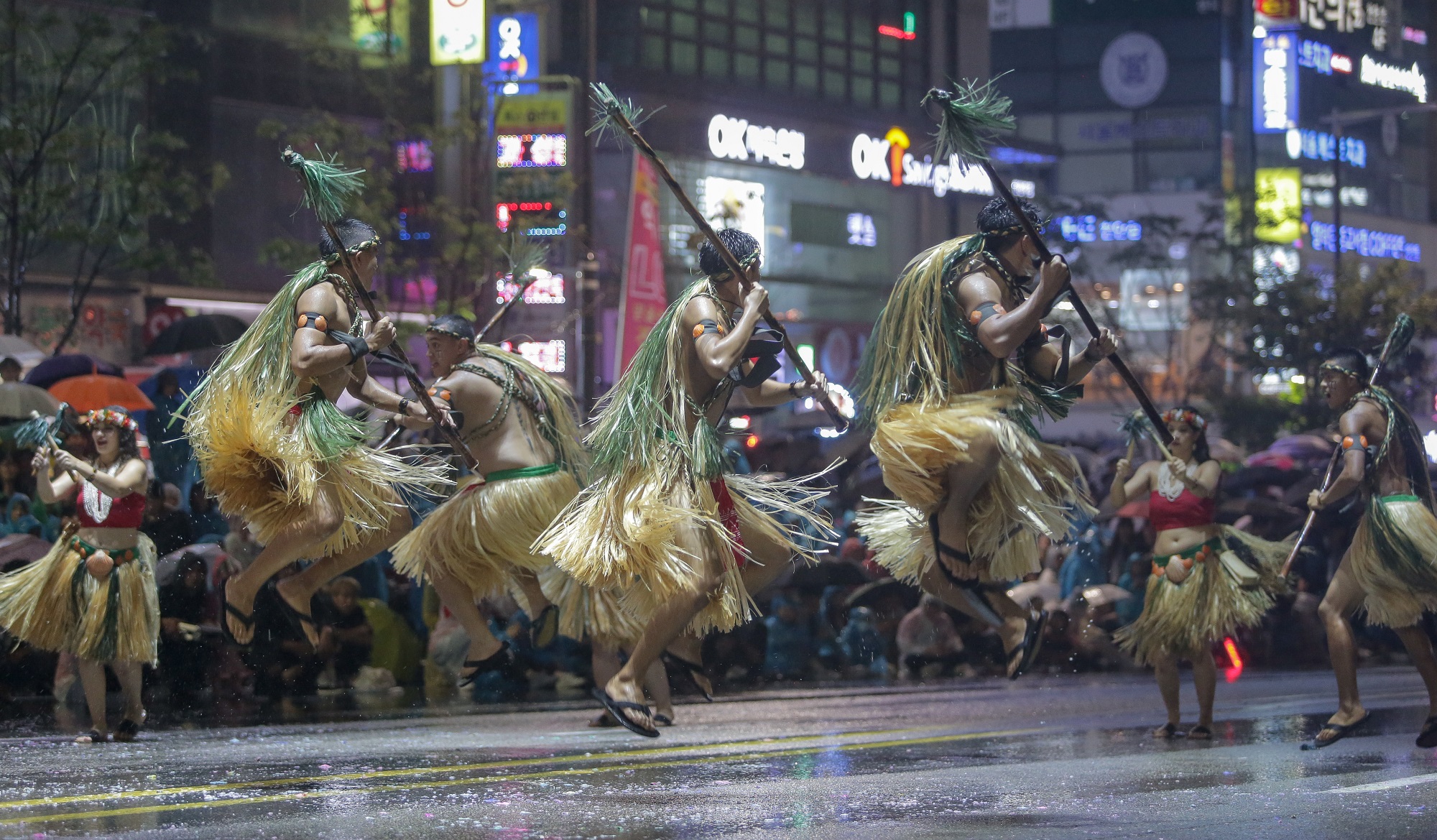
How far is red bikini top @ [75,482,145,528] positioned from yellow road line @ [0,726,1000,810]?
2.65 m

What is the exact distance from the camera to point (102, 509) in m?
9.38

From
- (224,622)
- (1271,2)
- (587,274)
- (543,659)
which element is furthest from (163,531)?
(1271,2)

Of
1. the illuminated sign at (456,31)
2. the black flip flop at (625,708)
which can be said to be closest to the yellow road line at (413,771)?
the black flip flop at (625,708)

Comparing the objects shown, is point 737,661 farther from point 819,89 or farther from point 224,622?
point 819,89

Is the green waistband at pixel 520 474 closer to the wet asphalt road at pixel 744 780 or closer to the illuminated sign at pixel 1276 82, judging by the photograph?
the wet asphalt road at pixel 744 780

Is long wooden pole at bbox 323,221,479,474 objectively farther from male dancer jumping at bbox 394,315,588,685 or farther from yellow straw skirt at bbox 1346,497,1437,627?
yellow straw skirt at bbox 1346,497,1437,627

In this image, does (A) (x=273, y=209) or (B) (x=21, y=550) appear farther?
(A) (x=273, y=209)

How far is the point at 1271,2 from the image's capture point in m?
55.0

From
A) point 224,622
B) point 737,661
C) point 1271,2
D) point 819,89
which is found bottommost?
point 737,661

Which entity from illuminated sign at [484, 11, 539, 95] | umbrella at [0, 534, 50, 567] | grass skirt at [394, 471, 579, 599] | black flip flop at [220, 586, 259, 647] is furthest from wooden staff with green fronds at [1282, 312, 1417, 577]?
illuminated sign at [484, 11, 539, 95]

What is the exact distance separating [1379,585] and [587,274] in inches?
395

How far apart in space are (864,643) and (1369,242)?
4637 centimetres

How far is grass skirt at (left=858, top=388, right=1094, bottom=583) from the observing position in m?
7.30

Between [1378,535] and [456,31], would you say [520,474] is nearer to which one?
[1378,535]
